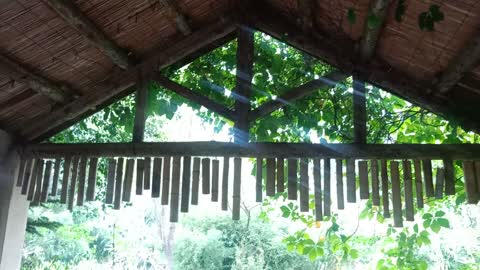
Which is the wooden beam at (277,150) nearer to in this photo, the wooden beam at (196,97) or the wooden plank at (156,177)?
the wooden plank at (156,177)

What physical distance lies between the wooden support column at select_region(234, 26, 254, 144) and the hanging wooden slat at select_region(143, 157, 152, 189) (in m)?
0.60

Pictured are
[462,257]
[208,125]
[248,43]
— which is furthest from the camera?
[462,257]

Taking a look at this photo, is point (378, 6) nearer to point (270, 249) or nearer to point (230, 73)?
point (230, 73)

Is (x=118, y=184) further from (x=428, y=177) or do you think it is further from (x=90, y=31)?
(x=428, y=177)

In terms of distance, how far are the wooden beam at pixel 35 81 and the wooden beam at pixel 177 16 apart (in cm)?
90

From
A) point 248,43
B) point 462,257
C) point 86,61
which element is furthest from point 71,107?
point 462,257

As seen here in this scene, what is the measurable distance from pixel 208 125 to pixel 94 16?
1.74 metres

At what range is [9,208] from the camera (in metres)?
3.03

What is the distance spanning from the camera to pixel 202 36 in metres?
3.09

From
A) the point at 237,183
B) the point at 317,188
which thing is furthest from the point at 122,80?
the point at 317,188

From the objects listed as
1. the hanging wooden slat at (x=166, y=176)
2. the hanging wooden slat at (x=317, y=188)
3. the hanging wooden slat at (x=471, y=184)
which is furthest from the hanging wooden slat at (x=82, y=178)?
the hanging wooden slat at (x=471, y=184)

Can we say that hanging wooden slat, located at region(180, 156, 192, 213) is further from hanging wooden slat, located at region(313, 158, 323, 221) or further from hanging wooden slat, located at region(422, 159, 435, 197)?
hanging wooden slat, located at region(422, 159, 435, 197)

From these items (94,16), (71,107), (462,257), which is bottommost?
(462,257)

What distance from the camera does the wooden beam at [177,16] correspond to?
2.73 m
